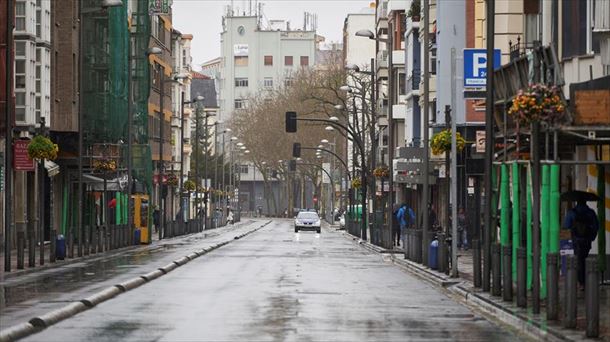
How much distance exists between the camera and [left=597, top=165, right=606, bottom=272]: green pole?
105 feet

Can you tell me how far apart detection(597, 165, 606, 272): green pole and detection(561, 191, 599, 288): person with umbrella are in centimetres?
217

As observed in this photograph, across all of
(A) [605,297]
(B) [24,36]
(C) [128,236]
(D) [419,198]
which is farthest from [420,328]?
(D) [419,198]

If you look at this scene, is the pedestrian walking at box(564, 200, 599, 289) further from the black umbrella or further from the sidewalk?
the sidewalk

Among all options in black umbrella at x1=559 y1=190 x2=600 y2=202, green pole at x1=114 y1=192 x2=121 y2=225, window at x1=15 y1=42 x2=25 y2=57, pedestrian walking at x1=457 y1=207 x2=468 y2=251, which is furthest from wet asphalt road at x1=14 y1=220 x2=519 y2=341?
green pole at x1=114 y1=192 x2=121 y2=225

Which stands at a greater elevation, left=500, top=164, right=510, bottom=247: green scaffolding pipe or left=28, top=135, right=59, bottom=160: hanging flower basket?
left=28, top=135, right=59, bottom=160: hanging flower basket

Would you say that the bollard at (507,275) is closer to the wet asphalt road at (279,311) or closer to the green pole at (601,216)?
the wet asphalt road at (279,311)

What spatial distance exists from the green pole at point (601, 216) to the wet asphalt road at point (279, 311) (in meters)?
3.50

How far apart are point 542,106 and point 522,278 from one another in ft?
9.99

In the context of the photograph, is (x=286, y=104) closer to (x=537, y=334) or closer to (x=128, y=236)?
(x=128, y=236)

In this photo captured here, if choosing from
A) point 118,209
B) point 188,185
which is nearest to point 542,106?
point 118,209

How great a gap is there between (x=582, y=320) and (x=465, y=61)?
1218 centimetres

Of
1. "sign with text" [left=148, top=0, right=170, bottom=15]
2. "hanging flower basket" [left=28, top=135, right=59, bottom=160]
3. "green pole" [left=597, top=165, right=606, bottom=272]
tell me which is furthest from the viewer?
"sign with text" [left=148, top=0, right=170, bottom=15]

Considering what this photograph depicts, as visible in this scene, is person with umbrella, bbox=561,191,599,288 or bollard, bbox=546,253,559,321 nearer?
bollard, bbox=546,253,559,321

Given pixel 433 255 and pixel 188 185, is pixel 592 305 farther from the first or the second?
pixel 188 185
